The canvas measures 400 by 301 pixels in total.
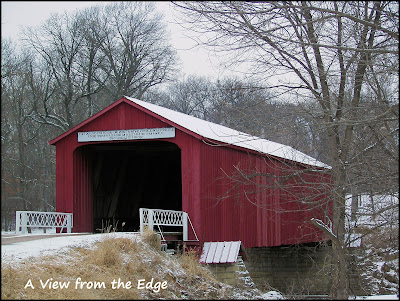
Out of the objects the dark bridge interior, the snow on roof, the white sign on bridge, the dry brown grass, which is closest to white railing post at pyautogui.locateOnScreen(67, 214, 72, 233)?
the dark bridge interior

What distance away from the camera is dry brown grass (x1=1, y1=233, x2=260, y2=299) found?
852 cm

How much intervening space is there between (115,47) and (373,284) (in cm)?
2033

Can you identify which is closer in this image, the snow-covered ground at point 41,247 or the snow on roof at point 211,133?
the snow-covered ground at point 41,247

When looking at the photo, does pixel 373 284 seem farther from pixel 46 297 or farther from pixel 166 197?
pixel 46 297

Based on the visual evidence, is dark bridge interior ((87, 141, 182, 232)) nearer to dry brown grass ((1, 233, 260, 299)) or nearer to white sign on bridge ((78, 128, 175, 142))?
white sign on bridge ((78, 128, 175, 142))

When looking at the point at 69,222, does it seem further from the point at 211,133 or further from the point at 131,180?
the point at 131,180

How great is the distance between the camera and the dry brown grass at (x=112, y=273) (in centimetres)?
852

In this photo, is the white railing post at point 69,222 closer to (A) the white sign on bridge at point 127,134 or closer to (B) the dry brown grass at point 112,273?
(A) the white sign on bridge at point 127,134

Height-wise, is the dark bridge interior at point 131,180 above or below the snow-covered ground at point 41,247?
above

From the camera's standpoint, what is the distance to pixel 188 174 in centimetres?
1468

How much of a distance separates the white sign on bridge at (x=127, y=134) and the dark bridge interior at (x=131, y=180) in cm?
120

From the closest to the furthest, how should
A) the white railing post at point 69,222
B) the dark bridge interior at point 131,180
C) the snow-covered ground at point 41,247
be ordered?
the snow-covered ground at point 41,247 < the white railing post at point 69,222 < the dark bridge interior at point 131,180

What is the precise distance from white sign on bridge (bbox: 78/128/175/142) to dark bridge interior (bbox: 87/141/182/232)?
1197mm

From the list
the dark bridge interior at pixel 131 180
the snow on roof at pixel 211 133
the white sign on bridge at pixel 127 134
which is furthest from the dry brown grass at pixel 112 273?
the dark bridge interior at pixel 131 180
